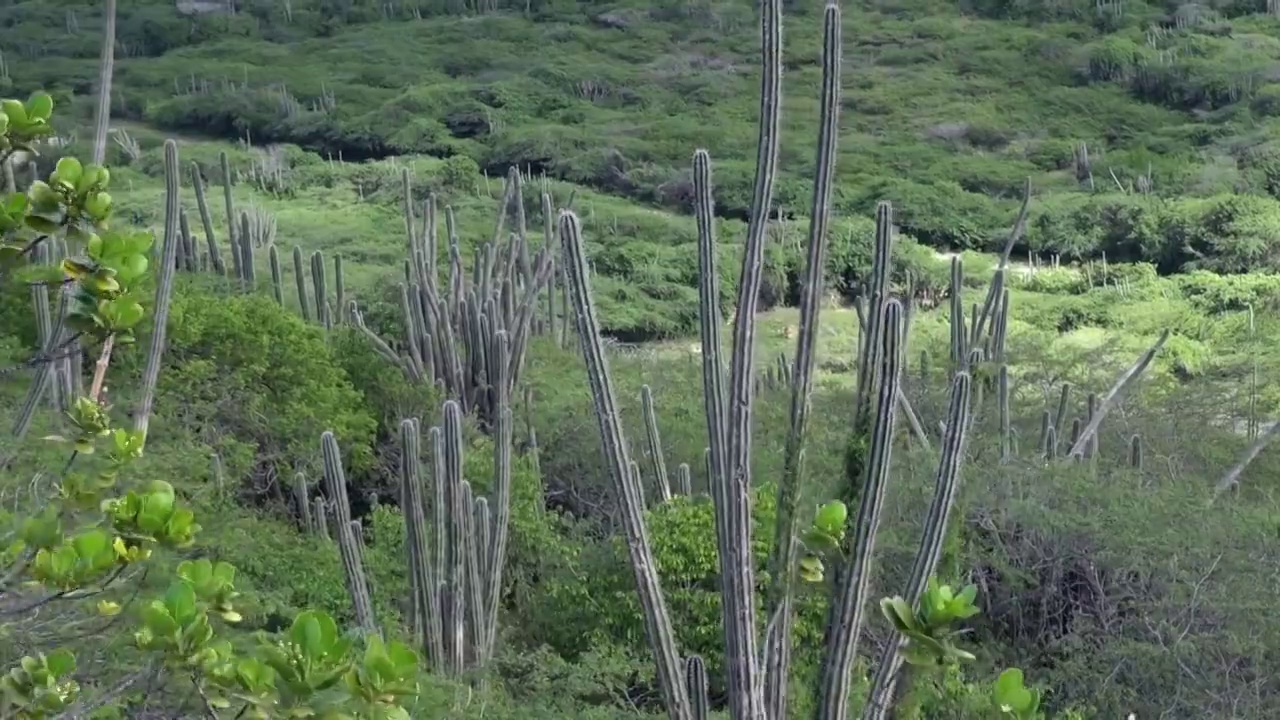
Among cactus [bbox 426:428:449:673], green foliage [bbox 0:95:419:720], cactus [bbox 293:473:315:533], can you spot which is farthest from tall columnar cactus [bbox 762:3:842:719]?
cactus [bbox 293:473:315:533]

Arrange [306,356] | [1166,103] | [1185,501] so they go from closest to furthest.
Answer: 1. [1185,501]
2. [306,356]
3. [1166,103]

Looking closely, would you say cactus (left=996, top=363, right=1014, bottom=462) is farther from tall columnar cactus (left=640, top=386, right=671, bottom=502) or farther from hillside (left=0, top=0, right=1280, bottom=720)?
tall columnar cactus (left=640, top=386, right=671, bottom=502)

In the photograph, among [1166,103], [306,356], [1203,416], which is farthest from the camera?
[1166,103]

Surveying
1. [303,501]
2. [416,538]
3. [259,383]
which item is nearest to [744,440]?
[416,538]

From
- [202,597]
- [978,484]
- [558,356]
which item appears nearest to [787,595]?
[202,597]

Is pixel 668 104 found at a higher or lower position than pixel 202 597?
lower

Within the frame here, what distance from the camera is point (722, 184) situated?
103 feet

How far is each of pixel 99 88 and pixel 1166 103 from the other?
115 ft

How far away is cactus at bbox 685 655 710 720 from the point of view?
517 centimetres

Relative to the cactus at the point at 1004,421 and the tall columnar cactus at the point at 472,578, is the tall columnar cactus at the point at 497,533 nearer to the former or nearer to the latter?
the tall columnar cactus at the point at 472,578

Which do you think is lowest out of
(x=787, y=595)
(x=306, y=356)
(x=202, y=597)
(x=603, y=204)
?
(x=603, y=204)

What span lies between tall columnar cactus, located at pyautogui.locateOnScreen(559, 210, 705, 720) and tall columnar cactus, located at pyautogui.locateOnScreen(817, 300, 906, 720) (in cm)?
53

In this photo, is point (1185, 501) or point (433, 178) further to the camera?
point (433, 178)

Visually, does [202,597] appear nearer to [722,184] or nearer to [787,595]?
[787,595]
